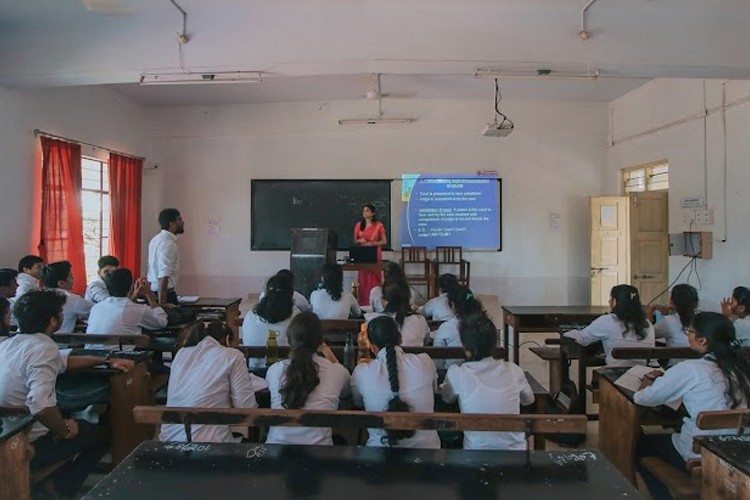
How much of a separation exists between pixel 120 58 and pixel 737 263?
6423mm

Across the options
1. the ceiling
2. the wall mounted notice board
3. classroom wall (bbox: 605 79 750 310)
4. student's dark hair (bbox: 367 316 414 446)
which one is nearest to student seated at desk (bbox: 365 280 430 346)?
student's dark hair (bbox: 367 316 414 446)

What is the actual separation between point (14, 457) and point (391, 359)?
1378 millimetres

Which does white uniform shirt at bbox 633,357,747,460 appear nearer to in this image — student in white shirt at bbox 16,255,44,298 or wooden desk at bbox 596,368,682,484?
wooden desk at bbox 596,368,682,484

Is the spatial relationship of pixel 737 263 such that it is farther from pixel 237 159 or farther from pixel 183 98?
pixel 183 98

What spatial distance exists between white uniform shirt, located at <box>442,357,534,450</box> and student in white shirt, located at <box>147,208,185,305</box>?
363 cm

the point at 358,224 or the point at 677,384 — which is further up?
the point at 358,224

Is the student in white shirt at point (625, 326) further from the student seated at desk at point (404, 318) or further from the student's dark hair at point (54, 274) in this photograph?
the student's dark hair at point (54, 274)

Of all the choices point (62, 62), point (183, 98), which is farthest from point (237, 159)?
point (62, 62)

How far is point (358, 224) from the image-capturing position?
7922 millimetres

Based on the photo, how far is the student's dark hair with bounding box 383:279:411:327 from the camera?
3.30 meters

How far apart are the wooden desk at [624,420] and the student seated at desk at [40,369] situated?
Answer: 97.8 inches

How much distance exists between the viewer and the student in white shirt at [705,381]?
80.0 inches

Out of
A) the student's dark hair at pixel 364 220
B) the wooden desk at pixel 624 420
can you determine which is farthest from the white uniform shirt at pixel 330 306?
the student's dark hair at pixel 364 220

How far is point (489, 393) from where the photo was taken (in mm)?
2072
